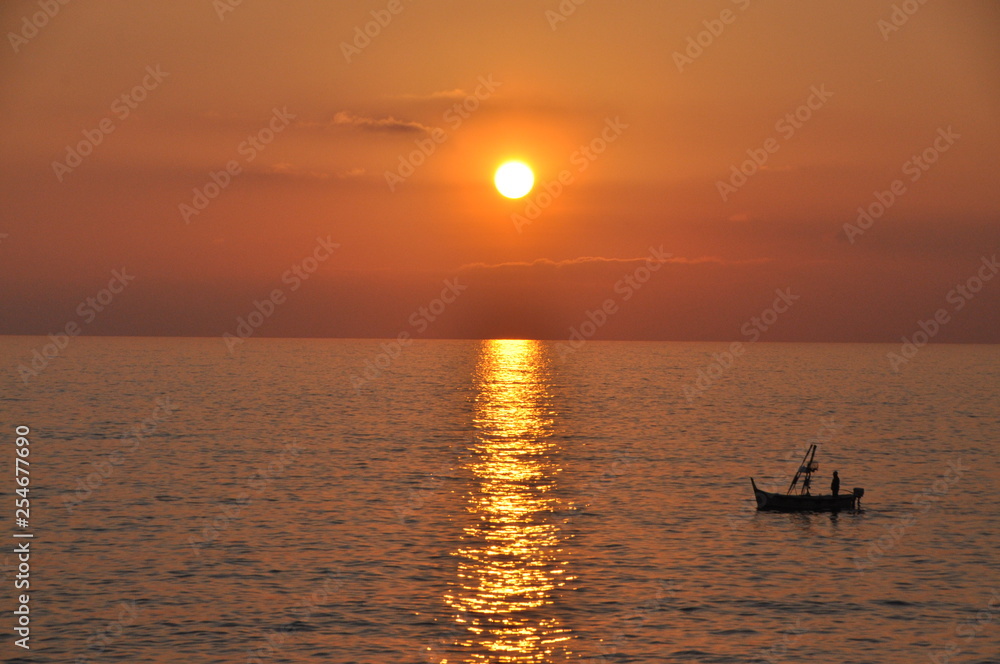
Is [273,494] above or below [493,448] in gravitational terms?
below

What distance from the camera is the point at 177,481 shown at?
69875 mm

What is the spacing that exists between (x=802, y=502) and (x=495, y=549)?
2290 cm

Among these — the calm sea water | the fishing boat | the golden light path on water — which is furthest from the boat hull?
the golden light path on water

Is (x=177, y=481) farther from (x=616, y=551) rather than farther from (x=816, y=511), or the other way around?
(x=816, y=511)

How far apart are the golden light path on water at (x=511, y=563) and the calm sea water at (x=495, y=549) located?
6.6 inches

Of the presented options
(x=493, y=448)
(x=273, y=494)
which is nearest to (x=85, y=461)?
(x=273, y=494)

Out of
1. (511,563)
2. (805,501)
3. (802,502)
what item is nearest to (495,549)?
(511,563)

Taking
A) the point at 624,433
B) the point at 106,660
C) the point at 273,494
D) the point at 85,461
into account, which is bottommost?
the point at 106,660

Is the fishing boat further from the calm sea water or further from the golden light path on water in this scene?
the golden light path on water

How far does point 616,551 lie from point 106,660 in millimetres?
25667

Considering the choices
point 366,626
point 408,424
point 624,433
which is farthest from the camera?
point 408,424

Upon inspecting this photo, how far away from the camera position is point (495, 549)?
160 ft

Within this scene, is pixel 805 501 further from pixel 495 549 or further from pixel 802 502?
pixel 495 549

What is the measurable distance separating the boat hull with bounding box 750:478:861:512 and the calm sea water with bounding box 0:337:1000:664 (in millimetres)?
947
